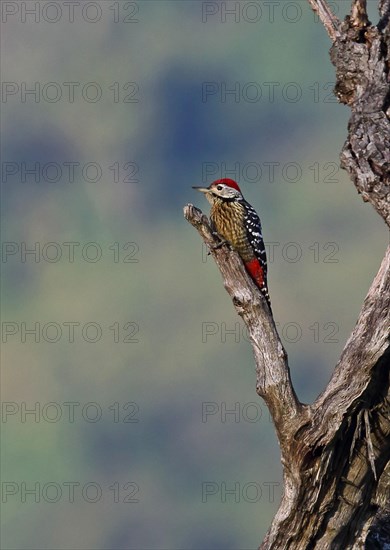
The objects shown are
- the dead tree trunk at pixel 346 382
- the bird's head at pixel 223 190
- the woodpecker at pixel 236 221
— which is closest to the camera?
the dead tree trunk at pixel 346 382

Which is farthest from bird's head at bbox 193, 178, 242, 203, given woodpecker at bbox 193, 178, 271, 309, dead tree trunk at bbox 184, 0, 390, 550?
dead tree trunk at bbox 184, 0, 390, 550

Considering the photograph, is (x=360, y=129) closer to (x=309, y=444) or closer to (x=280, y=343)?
(x=280, y=343)

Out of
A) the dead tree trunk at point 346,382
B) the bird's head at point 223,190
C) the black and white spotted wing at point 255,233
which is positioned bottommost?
the dead tree trunk at point 346,382

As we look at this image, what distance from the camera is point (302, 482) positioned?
7176mm

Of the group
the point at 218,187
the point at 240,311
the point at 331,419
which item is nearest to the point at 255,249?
the point at 218,187

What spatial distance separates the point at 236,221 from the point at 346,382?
9.53 ft

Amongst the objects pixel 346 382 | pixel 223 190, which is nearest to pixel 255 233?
pixel 223 190

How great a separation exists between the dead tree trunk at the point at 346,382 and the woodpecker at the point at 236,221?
1426mm

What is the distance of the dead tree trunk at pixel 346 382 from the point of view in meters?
6.98

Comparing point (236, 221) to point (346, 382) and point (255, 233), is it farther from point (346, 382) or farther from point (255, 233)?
point (346, 382)

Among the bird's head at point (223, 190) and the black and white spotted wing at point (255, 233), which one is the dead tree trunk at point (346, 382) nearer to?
the black and white spotted wing at point (255, 233)

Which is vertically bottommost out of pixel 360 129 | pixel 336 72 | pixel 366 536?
pixel 366 536

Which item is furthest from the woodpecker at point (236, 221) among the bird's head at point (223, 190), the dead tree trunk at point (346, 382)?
the dead tree trunk at point (346, 382)

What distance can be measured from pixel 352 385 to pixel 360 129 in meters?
2.04
